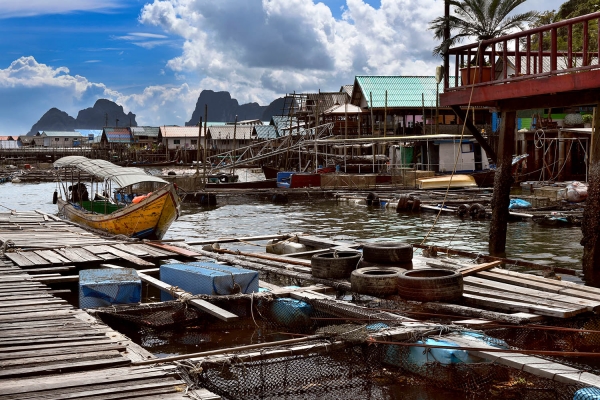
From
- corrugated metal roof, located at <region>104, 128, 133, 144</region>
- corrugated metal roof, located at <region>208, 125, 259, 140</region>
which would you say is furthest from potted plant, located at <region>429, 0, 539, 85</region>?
corrugated metal roof, located at <region>104, 128, 133, 144</region>

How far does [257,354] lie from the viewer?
7199 millimetres

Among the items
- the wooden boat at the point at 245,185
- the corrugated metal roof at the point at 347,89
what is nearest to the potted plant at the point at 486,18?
the wooden boat at the point at 245,185

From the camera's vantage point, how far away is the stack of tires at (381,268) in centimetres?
1017

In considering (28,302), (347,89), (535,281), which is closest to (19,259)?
(28,302)

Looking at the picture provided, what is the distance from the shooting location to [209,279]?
10.4 meters

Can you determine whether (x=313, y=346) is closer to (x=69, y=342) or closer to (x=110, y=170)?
(x=69, y=342)

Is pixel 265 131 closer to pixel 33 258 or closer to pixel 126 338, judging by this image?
pixel 33 258

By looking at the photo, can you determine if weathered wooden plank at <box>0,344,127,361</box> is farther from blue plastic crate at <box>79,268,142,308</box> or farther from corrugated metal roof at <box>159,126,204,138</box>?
corrugated metal roof at <box>159,126,204,138</box>

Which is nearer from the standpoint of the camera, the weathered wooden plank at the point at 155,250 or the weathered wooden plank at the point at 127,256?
the weathered wooden plank at the point at 127,256

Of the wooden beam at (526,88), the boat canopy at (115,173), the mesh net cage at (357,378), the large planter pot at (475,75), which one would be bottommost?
the mesh net cage at (357,378)

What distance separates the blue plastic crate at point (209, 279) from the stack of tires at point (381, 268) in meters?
1.68

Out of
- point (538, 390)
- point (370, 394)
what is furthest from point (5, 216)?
point (538, 390)

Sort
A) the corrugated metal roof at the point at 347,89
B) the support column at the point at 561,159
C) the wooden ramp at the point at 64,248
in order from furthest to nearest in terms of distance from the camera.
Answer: the corrugated metal roof at the point at 347,89 < the support column at the point at 561,159 < the wooden ramp at the point at 64,248

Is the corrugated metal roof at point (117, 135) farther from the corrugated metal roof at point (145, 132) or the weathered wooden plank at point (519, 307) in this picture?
the weathered wooden plank at point (519, 307)
